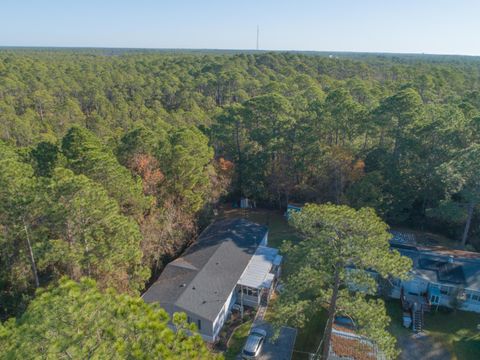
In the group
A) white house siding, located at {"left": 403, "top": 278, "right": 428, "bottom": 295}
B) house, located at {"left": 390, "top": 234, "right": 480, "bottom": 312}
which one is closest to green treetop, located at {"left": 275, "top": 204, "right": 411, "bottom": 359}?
house, located at {"left": 390, "top": 234, "right": 480, "bottom": 312}

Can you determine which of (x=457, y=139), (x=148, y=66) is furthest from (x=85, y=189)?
(x=148, y=66)

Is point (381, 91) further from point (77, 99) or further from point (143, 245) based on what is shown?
point (77, 99)

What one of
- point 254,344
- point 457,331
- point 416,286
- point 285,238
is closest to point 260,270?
point 254,344

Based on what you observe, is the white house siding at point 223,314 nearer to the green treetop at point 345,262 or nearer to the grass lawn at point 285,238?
the grass lawn at point 285,238

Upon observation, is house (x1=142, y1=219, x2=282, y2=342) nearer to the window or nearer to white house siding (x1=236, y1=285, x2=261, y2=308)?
white house siding (x1=236, y1=285, x2=261, y2=308)

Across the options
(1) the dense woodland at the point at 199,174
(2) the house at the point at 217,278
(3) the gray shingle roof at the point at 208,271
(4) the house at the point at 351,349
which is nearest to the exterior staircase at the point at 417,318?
(4) the house at the point at 351,349
